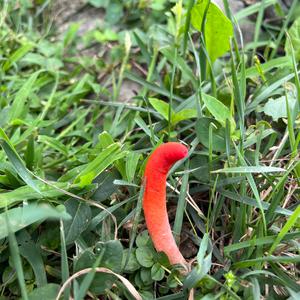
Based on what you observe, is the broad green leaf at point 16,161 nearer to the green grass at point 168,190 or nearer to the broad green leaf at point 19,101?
the green grass at point 168,190

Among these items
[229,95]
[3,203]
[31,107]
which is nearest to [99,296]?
[3,203]

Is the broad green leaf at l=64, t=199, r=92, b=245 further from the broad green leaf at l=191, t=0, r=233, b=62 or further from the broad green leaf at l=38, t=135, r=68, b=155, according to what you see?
the broad green leaf at l=191, t=0, r=233, b=62

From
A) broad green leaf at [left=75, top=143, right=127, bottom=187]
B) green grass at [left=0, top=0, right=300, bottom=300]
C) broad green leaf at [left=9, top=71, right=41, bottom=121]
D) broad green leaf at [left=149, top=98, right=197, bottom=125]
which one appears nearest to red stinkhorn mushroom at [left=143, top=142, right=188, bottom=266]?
green grass at [left=0, top=0, right=300, bottom=300]

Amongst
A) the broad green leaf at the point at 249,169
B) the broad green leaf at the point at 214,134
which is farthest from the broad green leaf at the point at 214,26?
the broad green leaf at the point at 249,169

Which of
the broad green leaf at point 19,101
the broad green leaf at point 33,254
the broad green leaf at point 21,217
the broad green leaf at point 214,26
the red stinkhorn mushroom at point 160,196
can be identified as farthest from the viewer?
the broad green leaf at point 19,101

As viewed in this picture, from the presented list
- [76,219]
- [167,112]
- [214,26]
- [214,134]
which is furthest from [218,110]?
[76,219]

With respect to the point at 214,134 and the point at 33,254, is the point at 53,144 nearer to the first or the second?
the point at 33,254

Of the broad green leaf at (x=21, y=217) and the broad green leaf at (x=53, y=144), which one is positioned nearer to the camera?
the broad green leaf at (x=21, y=217)
